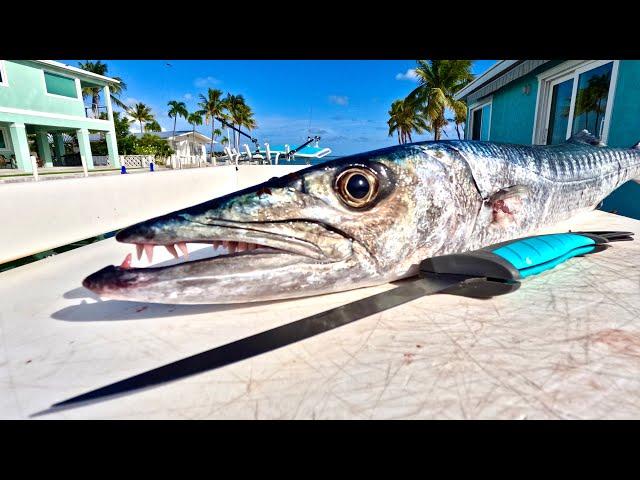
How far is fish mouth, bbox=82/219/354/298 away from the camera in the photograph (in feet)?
5.34

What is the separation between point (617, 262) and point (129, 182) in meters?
6.02

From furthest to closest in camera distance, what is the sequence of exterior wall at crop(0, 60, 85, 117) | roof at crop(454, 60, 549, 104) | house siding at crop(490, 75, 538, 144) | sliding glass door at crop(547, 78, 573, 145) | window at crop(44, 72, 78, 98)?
1. window at crop(44, 72, 78, 98)
2. exterior wall at crop(0, 60, 85, 117)
3. house siding at crop(490, 75, 538, 144)
4. roof at crop(454, 60, 549, 104)
5. sliding glass door at crop(547, 78, 573, 145)

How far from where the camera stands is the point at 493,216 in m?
2.53

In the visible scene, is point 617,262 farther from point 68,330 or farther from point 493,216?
point 68,330

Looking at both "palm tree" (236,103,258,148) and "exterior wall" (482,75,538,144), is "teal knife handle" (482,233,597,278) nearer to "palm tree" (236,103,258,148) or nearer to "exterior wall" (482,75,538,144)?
"exterior wall" (482,75,538,144)

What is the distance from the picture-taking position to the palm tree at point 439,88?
26.3m

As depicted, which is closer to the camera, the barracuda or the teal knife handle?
the barracuda

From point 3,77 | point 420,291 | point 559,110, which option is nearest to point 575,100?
point 559,110

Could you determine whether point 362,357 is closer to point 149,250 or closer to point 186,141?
point 149,250

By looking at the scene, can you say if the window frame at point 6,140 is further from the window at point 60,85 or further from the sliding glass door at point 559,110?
the sliding glass door at point 559,110

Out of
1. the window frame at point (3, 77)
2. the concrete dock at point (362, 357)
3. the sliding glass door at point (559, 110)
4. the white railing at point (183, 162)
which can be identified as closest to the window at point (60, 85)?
the window frame at point (3, 77)

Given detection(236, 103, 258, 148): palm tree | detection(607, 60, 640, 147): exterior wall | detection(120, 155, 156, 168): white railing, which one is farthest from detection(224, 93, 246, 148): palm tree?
detection(607, 60, 640, 147): exterior wall
